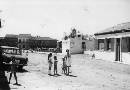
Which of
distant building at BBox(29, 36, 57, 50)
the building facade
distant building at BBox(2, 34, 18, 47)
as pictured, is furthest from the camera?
distant building at BBox(29, 36, 57, 50)

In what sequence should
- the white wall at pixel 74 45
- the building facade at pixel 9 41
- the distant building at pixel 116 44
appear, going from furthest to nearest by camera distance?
the building facade at pixel 9 41 < the white wall at pixel 74 45 < the distant building at pixel 116 44

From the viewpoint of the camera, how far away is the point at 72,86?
37.8 feet

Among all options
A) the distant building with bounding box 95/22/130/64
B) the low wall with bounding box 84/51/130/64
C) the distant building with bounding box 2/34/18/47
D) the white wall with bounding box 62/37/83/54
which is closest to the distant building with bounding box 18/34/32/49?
the distant building with bounding box 2/34/18/47

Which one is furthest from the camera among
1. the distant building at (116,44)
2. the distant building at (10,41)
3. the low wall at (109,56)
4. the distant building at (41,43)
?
the distant building at (41,43)

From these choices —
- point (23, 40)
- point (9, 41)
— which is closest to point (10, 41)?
point (9, 41)

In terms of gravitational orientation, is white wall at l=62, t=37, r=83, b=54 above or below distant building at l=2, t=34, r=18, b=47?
below

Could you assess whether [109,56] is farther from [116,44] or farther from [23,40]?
[23,40]

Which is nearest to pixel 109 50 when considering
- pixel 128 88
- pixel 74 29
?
pixel 128 88

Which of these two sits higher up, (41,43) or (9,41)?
(9,41)

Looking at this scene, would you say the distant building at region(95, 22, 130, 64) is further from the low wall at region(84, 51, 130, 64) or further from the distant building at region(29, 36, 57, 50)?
the distant building at region(29, 36, 57, 50)

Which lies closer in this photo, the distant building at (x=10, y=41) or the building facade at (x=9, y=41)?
the building facade at (x=9, y=41)

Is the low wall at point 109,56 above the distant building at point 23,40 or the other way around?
the other way around

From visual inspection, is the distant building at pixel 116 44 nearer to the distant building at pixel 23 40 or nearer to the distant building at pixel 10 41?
the distant building at pixel 10 41

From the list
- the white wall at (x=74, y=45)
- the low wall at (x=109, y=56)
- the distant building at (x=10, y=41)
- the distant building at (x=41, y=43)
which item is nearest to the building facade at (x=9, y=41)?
the distant building at (x=10, y=41)
